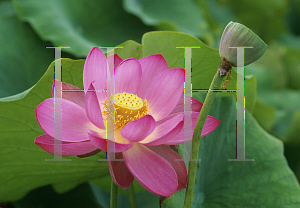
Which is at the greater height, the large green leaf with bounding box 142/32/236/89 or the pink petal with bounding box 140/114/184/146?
the large green leaf with bounding box 142/32/236/89

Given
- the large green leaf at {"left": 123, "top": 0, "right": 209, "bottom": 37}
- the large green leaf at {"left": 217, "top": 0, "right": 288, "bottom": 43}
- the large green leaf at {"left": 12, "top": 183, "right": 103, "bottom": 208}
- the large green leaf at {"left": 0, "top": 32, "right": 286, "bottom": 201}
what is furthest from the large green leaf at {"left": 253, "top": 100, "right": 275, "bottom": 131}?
the large green leaf at {"left": 217, "top": 0, "right": 288, "bottom": 43}

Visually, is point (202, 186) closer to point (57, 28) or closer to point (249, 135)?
point (249, 135)

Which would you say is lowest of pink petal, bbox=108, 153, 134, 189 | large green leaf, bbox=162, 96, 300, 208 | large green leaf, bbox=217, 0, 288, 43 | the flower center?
large green leaf, bbox=162, 96, 300, 208

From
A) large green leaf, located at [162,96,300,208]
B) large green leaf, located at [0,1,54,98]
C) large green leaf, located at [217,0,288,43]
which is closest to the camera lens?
large green leaf, located at [162,96,300,208]

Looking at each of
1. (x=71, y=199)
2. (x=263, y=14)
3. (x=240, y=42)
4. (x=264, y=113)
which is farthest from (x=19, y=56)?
(x=263, y=14)

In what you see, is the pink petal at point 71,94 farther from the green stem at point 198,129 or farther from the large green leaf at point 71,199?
the large green leaf at point 71,199

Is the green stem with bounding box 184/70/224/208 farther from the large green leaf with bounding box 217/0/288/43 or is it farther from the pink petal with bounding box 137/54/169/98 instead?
the large green leaf with bounding box 217/0/288/43
